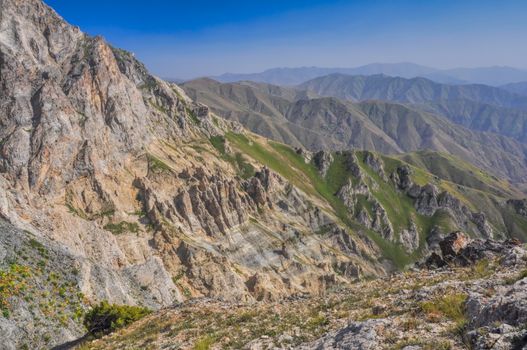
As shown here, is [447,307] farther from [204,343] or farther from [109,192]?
[109,192]

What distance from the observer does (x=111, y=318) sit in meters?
39.2

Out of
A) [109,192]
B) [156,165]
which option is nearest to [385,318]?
[109,192]

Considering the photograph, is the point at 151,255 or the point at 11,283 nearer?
the point at 11,283

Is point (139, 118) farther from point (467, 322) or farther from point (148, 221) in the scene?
point (467, 322)

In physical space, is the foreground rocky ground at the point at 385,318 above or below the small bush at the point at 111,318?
above

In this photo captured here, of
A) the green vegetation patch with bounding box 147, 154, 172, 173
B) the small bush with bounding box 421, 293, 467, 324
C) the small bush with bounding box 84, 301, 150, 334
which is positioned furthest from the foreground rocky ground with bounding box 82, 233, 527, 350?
the green vegetation patch with bounding box 147, 154, 172, 173

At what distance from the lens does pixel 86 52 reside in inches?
5915

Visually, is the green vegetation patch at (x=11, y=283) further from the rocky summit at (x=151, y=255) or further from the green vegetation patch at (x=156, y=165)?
the green vegetation patch at (x=156, y=165)

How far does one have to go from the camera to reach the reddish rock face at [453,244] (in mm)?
44281

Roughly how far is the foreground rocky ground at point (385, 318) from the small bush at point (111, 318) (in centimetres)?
230

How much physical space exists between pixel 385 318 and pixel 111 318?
1142 inches

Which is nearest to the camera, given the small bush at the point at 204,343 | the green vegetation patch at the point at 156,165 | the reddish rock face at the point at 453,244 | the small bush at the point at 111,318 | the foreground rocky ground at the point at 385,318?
the foreground rocky ground at the point at 385,318

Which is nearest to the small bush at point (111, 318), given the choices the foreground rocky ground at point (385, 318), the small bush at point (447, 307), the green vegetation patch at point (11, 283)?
the foreground rocky ground at point (385, 318)

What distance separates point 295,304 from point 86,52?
147 metres
